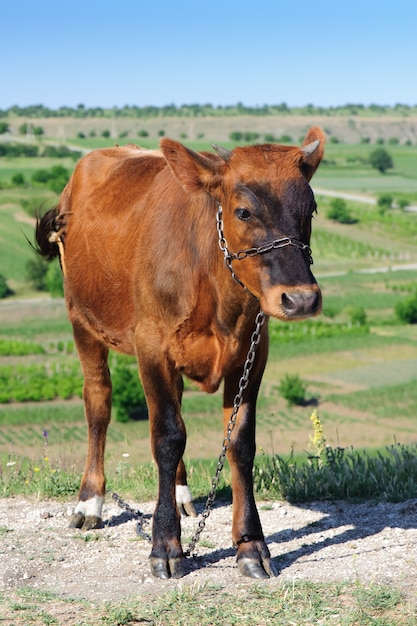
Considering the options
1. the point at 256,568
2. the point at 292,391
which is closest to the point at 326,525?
the point at 256,568

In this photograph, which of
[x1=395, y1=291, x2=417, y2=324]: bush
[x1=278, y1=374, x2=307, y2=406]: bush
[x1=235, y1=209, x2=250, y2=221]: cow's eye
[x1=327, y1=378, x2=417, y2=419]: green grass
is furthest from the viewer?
[x1=395, y1=291, x2=417, y2=324]: bush

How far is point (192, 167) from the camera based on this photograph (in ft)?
22.6

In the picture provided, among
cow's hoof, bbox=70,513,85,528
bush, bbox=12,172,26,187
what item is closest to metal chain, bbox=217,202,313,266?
cow's hoof, bbox=70,513,85,528

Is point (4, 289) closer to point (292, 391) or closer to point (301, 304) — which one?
point (292, 391)

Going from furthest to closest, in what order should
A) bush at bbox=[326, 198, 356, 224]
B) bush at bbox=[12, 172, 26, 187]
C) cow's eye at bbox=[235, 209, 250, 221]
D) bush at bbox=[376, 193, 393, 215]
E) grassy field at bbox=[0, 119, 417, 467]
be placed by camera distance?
bush at bbox=[376, 193, 393, 215]
bush at bbox=[12, 172, 26, 187]
bush at bbox=[326, 198, 356, 224]
grassy field at bbox=[0, 119, 417, 467]
cow's eye at bbox=[235, 209, 250, 221]

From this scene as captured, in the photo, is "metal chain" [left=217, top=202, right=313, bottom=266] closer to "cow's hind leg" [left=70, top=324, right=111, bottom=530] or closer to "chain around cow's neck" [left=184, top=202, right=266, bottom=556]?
"chain around cow's neck" [left=184, top=202, right=266, bottom=556]

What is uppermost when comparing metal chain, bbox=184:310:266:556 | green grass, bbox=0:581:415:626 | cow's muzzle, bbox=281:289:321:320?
cow's muzzle, bbox=281:289:321:320

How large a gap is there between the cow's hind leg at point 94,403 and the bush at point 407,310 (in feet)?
278

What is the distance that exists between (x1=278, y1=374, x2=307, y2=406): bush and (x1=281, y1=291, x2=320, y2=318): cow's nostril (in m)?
59.1

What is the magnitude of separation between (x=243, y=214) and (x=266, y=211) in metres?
0.18

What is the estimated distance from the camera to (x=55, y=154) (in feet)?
640

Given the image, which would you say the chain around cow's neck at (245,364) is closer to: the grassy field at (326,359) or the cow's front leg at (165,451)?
the cow's front leg at (165,451)

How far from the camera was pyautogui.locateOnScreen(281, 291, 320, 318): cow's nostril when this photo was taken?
6.20 m

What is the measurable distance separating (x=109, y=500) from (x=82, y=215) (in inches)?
106
